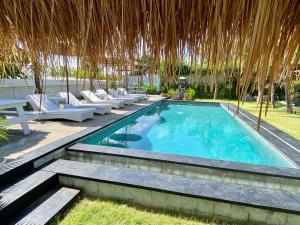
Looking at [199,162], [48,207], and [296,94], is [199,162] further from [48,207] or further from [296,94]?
[296,94]

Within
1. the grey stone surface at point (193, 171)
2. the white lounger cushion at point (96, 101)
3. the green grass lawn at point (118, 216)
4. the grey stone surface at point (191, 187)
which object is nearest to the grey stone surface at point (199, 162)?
the grey stone surface at point (193, 171)

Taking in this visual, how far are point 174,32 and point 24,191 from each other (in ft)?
10.4

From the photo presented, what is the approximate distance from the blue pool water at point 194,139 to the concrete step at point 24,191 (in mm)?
2479

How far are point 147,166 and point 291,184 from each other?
2.58 meters

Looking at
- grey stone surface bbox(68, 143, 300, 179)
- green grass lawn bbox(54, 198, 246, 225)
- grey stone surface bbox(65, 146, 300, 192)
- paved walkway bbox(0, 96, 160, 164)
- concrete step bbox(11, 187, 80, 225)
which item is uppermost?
paved walkway bbox(0, 96, 160, 164)

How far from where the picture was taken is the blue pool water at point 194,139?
6949 mm

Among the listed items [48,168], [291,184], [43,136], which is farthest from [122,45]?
[43,136]

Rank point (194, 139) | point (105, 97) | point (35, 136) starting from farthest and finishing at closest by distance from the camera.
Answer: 1. point (105, 97)
2. point (194, 139)
3. point (35, 136)

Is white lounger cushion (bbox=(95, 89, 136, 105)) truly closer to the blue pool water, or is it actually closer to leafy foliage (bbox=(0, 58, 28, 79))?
the blue pool water

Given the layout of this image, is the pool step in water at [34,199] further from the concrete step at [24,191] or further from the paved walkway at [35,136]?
the paved walkway at [35,136]

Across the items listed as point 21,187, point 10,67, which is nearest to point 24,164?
point 21,187

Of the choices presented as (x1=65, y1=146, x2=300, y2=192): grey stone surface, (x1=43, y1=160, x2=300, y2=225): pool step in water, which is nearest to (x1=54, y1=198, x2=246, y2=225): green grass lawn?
(x1=43, y1=160, x2=300, y2=225): pool step in water

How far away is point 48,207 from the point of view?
10.8 ft

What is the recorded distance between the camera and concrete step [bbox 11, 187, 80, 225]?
2.97 metres
